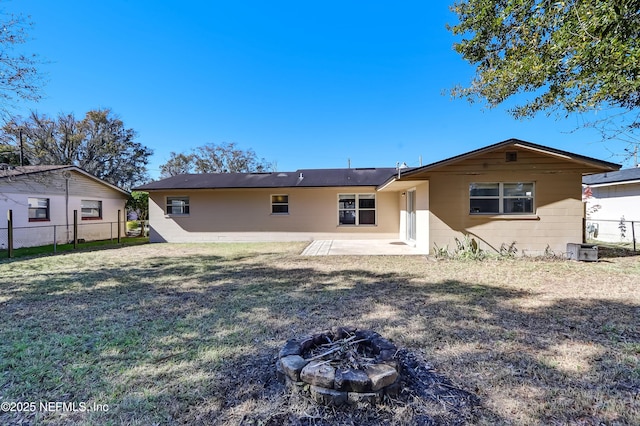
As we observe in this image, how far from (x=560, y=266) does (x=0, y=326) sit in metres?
10.8

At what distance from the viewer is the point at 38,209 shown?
12.4 m

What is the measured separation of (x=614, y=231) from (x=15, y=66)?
21.8 m

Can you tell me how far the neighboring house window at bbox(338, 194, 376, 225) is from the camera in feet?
43.3

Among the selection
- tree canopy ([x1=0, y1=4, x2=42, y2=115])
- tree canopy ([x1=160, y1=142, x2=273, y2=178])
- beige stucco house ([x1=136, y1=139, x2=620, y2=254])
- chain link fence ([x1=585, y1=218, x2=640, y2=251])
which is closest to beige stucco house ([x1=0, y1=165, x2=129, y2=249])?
beige stucco house ([x1=136, y1=139, x2=620, y2=254])

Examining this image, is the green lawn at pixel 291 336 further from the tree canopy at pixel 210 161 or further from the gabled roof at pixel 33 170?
the tree canopy at pixel 210 161

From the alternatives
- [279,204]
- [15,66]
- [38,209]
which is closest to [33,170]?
[38,209]

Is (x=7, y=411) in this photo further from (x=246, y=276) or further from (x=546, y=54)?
(x=546, y=54)

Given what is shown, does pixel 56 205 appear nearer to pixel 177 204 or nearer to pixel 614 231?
pixel 177 204

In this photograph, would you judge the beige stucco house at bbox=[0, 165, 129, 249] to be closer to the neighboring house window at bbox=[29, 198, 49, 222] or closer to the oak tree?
the neighboring house window at bbox=[29, 198, 49, 222]

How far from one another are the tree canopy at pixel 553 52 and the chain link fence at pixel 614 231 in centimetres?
797

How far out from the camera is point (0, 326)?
3713 millimetres

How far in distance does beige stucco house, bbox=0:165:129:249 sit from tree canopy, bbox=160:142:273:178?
62.0ft

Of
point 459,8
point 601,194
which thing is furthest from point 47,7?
point 601,194

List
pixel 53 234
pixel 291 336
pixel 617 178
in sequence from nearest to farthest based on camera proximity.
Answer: pixel 291 336, pixel 53 234, pixel 617 178
